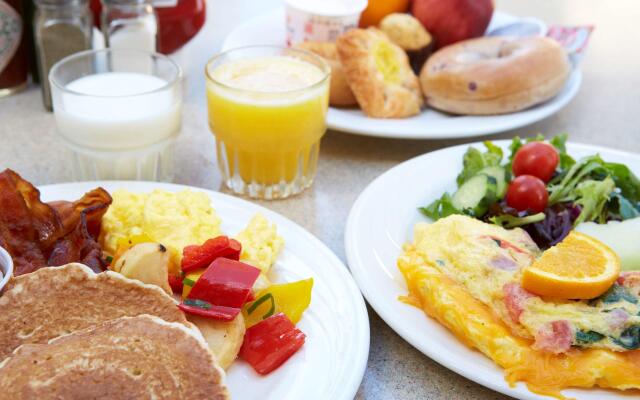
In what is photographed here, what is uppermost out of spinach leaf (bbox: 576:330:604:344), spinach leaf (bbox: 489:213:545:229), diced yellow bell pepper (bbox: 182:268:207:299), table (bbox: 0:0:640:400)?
spinach leaf (bbox: 576:330:604:344)

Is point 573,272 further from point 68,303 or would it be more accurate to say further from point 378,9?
point 378,9

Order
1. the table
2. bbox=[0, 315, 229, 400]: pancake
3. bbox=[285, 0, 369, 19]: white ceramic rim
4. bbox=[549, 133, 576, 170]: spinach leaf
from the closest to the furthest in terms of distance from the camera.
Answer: bbox=[0, 315, 229, 400]: pancake, the table, bbox=[549, 133, 576, 170]: spinach leaf, bbox=[285, 0, 369, 19]: white ceramic rim

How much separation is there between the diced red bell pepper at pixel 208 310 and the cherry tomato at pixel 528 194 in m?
0.82

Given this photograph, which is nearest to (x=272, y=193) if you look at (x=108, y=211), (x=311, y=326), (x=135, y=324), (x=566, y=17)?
(x=108, y=211)

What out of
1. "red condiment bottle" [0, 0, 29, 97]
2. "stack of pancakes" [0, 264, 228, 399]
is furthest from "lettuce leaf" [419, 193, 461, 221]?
"red condiment bottle" [0, 0, 29, 97]

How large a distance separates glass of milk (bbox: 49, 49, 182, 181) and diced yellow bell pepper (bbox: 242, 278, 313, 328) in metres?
0.63

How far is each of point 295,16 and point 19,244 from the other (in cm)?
136

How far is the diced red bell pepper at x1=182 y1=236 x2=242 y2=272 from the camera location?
138 cm

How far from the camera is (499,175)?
6.08ft

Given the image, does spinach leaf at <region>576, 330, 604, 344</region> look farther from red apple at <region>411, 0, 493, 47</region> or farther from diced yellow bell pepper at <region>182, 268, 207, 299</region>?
red apple at <region>411, 0, 493, 47</region>

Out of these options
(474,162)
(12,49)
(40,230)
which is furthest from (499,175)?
(12,49)

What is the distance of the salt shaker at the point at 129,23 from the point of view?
214 centimetres

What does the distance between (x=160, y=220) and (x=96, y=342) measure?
46 cm

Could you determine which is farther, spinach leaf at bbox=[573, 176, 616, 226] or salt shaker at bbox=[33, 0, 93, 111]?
salt shaker at bbox=[33, 0, 93, 111]
